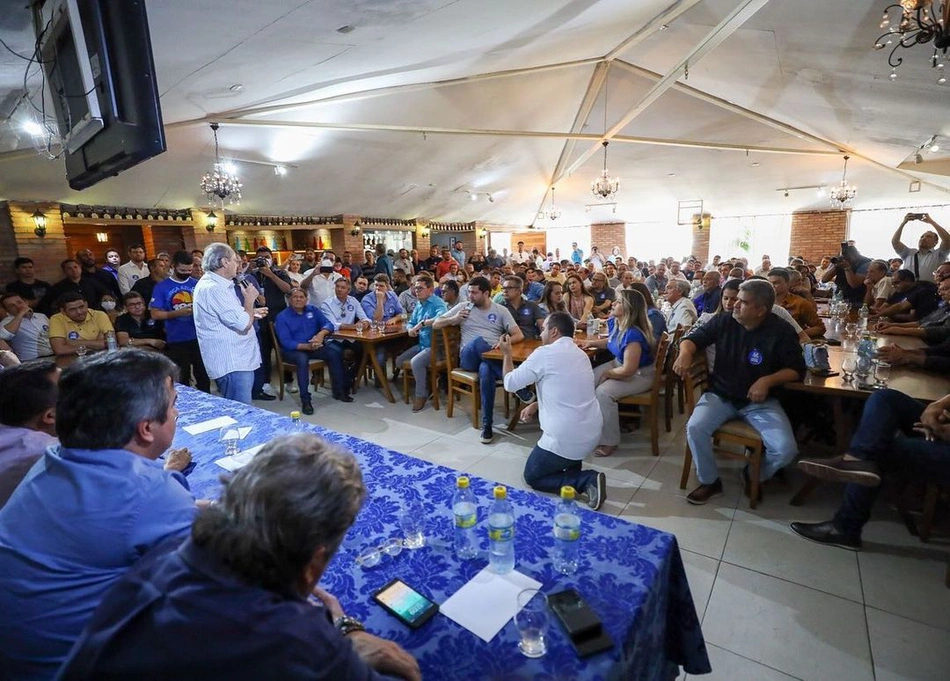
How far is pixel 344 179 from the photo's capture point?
883 cm

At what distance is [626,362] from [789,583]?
1506 mm

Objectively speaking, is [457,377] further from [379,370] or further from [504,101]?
[504,101]

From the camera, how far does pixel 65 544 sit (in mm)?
863

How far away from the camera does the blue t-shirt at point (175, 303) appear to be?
4.04 metres

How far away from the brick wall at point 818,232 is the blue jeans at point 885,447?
12.5 meters

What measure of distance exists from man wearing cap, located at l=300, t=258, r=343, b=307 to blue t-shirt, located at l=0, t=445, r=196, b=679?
431 centimetres

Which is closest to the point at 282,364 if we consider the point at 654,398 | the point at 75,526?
the point at 654,398

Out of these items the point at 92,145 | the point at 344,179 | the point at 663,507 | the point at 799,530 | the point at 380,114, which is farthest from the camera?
the point at 344,179

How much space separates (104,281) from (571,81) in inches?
291

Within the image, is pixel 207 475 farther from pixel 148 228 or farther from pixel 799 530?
pixel 148 228

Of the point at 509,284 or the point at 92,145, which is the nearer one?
the point at 92,145

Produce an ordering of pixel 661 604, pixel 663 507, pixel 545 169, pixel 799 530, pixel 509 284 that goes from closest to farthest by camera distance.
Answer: pixel 661 604 → pixel 799 530 → pixel 663 507 → pixel 509 284 → pixel 545 169

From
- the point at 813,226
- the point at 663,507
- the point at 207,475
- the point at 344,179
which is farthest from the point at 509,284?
the point at 813,226

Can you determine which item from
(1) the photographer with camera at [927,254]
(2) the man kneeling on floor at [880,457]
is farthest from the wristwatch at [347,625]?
(1) the photographer with camera at [927,254]
